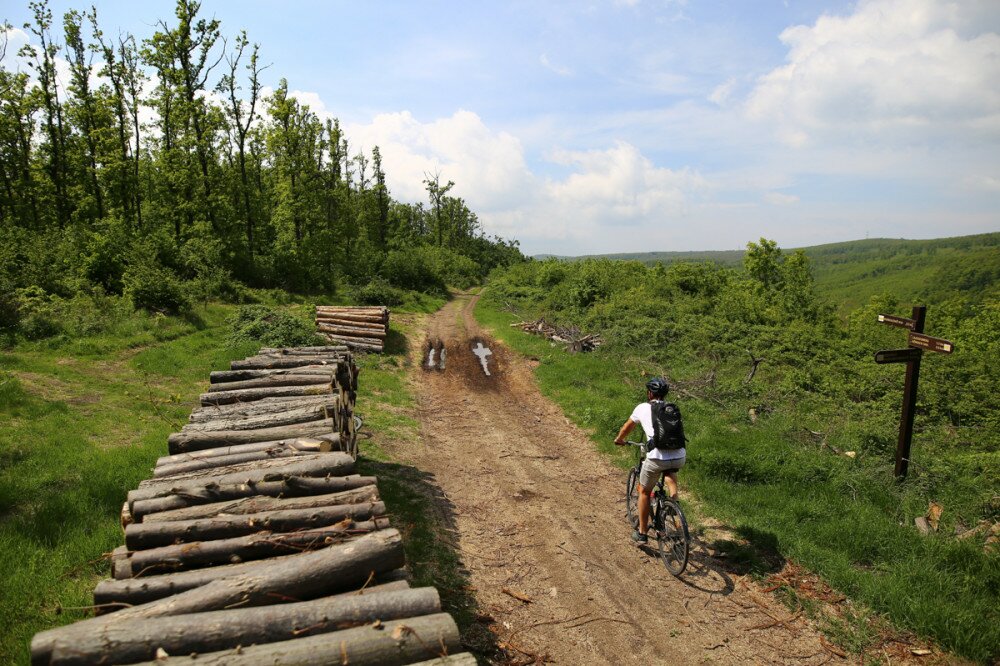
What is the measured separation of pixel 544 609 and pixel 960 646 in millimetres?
4384

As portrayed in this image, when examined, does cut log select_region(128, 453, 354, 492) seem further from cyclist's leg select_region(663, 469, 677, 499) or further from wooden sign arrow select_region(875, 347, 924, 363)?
wooden sign arrow select_region(875, 347, 924, 363)

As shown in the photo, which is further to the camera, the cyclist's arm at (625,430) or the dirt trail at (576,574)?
the cyclist's arm at (625,430)

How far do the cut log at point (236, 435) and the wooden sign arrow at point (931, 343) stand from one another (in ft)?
31.8

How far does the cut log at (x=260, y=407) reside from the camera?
25.4ft

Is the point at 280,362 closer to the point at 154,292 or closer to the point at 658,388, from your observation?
the point at 658,388

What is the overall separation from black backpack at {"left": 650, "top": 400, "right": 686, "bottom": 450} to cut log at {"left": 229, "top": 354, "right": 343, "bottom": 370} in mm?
6437

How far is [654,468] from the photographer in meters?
6.77

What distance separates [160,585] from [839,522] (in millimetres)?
8513

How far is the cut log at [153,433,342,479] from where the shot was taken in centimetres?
615

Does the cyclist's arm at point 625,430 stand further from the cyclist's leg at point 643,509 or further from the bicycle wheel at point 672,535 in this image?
the bicycle wheel at point 672,535

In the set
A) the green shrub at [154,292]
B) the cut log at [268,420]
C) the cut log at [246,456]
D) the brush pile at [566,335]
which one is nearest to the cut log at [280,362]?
the cut log at [268,420]

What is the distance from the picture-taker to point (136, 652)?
350cm

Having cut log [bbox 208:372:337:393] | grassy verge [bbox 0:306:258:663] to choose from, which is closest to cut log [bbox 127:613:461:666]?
grassy verge [bbox 0:306:258:663]

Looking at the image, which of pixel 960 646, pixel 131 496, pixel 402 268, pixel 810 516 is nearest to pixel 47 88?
pixel 402 268
